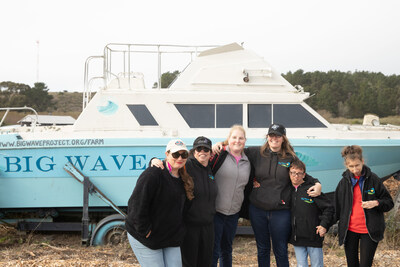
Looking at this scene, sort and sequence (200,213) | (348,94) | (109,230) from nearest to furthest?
1. (200,213)
2. (109,230)
3. (348,94)

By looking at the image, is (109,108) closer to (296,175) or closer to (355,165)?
(296,175)

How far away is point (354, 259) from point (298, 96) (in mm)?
3175

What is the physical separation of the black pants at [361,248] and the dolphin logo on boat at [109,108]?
3.91 meters

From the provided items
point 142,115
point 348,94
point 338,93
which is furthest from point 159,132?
point 348,94

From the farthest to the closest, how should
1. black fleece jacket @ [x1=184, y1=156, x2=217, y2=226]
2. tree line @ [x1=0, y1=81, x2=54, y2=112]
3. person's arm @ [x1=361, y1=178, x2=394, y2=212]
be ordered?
tree line @ [x1=0, y1=81, x2=54, y2=112]
person's arm @ [x1=361, y1=178, x2=394, y2=212]
black fleece jacket @ [x1=184, y1=156, x2=217, y2=226]

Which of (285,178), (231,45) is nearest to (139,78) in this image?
(231,45)

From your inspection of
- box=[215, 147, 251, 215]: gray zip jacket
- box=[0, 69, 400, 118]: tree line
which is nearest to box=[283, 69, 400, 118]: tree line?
box=[0, 69, 400, 118]: tree line

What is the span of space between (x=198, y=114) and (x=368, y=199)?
318 cm

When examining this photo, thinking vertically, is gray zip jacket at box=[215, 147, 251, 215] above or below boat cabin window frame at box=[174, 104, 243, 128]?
below

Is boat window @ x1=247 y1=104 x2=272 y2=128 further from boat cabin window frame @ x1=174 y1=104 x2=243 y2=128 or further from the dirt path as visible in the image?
the dirt path

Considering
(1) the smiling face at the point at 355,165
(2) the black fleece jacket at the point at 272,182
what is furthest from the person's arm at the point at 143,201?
(1) the smiling face at the point at 355,165

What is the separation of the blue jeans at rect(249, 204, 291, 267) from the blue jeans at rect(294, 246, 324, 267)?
14 centimetres

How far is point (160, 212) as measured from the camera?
102 inches

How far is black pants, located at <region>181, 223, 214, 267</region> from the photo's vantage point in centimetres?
292
